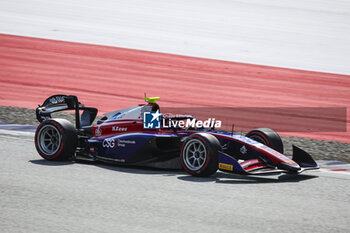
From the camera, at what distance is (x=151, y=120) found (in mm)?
8602

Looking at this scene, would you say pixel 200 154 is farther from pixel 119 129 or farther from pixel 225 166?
pixel 119 129

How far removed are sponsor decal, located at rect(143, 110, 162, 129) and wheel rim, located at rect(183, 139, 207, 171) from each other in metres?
0.80

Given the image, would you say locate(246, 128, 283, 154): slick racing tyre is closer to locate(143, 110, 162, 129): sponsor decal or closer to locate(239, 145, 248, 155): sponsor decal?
locate(239, 145, 248, 155): sponsor decal

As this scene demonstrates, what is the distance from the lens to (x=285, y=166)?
7723mm

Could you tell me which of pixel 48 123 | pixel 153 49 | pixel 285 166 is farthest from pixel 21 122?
pixel 153 49

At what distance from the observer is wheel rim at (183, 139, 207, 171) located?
781cm

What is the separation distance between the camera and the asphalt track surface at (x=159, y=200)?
5.59 metres

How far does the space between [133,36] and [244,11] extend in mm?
9691

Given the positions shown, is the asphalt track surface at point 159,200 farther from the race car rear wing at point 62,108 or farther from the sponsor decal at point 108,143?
the race car rear wing at point 62,108

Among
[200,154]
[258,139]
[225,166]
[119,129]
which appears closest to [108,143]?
[119,129]

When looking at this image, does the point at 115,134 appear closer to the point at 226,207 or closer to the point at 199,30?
the point at 226,207

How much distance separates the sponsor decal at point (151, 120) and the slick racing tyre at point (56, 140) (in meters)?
1.07

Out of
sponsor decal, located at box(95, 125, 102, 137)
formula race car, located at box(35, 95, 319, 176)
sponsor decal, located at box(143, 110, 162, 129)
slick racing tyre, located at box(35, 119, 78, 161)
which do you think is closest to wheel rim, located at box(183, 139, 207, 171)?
formula race car, located at box(35, 95, 319, 176)

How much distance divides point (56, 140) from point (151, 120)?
1.49m
